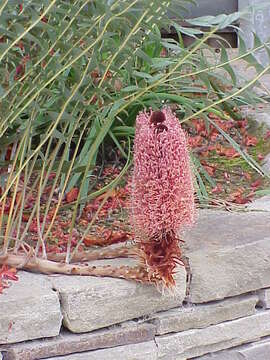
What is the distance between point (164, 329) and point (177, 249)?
0.23 meters

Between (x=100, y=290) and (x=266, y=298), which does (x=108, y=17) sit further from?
(x=266, y=298)

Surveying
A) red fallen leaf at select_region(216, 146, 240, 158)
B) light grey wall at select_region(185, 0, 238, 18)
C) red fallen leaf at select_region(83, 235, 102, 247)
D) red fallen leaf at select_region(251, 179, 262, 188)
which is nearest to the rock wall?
red fallen leaf at select_region(83, 235, 102, 247)

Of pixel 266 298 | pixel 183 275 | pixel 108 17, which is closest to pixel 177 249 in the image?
pixel 183 275

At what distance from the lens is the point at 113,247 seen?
2.17 meters

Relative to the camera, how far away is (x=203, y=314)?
2.09 metres

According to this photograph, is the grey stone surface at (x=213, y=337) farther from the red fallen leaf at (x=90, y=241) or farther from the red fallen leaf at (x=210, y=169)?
the red fallen leaf at (x=210, y=169)

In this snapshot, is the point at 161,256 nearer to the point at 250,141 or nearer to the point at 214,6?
the point at 250,141

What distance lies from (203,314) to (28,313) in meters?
0.49

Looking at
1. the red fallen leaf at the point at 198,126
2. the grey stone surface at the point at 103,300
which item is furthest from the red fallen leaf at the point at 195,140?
the grey stone surface at the point at 103,300

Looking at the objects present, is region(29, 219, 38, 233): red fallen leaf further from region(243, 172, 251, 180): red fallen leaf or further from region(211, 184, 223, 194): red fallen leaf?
region(243, 172, 251, 180): red fallen leaf

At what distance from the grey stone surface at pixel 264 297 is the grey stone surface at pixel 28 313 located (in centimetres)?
61

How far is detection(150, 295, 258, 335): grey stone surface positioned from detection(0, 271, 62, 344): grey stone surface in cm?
29

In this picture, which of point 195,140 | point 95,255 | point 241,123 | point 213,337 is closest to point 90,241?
point 95,255

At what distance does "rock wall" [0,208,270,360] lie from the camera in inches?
72.8
